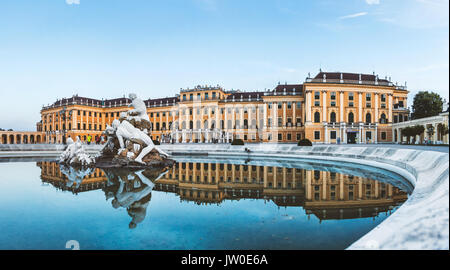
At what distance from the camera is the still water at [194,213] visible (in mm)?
3371

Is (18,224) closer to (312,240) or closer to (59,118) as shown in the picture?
(312,240)

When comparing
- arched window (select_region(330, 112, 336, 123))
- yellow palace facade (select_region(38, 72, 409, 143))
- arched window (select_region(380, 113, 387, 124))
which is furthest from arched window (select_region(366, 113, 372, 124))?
arched window (select_region(330, 112, 336, 123))

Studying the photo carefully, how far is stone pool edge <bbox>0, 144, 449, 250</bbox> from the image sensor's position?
229 cm

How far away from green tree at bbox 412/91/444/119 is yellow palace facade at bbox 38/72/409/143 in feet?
6.27

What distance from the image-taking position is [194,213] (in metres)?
4.68

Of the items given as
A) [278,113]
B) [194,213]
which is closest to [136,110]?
[194,213]

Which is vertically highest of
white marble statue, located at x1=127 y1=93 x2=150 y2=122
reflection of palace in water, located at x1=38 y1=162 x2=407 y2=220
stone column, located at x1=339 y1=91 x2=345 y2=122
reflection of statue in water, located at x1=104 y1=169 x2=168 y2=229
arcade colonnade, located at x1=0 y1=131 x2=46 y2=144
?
stone column, located at x1=339 y1=91 x2=345 y2=122

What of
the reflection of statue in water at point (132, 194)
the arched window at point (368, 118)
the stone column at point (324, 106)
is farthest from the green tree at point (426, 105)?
the reflection of statue in water at point (132, 194)

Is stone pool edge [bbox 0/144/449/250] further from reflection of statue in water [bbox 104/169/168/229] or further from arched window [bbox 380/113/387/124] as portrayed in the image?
arched window [bbox 380/113/387/124]

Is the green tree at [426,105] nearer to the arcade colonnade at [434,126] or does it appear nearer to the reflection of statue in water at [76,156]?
the arcade colonnade at [434,126]

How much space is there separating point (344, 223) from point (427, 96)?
53451mm

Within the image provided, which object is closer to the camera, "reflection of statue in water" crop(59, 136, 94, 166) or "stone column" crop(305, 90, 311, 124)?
"reflection of statue in water" crop(59, 136, 94, 166)

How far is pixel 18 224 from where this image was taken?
3.99 meters
